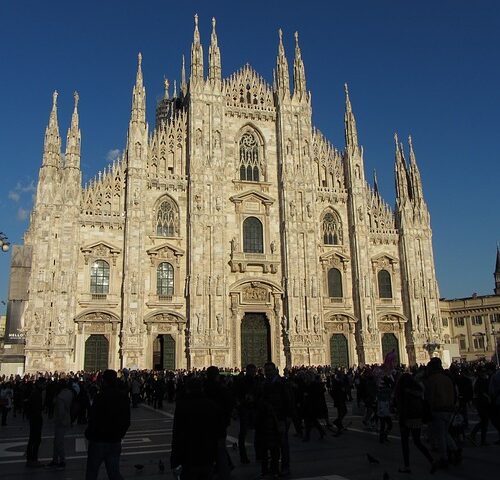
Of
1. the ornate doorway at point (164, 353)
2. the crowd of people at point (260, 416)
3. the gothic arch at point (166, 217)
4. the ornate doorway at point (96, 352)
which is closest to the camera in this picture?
the crowd of people at point (260, 416)

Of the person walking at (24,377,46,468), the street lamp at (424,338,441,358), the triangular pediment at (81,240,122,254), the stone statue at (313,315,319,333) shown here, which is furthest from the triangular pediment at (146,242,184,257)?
the person walking at (24,377,46,468)

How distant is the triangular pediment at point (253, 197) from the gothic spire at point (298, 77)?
8.76 metres

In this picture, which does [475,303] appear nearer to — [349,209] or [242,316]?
[349,209]

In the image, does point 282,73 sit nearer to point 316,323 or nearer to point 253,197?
point 253,197

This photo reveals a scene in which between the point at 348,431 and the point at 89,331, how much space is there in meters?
23.2

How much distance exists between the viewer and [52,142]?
36.5 meters

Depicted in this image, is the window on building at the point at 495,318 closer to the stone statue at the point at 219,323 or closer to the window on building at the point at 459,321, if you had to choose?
the window on building at the point at 459,321

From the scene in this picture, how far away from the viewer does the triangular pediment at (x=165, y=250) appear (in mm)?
36438

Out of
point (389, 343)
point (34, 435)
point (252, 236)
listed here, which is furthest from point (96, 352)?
point (34, 435)

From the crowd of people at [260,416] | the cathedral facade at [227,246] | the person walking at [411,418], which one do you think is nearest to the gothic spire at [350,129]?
the cathedral facade at [227,246]

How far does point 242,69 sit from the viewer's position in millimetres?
42656

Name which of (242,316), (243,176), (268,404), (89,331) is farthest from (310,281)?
(268,404)

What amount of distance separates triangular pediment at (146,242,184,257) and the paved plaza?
20682mm

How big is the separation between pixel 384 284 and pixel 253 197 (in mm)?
12085
